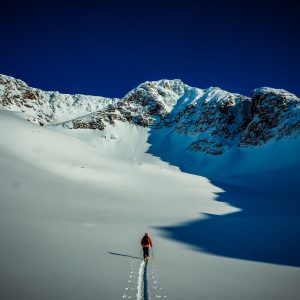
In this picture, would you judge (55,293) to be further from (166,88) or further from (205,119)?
(166,88)

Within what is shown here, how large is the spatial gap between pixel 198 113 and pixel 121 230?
84689mm

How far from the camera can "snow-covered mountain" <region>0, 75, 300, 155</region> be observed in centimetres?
7462

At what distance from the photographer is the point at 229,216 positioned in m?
24.2

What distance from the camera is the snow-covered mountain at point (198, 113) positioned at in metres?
74.6

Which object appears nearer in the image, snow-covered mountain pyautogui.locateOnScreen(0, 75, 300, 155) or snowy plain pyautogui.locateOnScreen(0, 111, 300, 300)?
snowy plain pyautogui.locateOnScreen(0, 111, 300, 300)

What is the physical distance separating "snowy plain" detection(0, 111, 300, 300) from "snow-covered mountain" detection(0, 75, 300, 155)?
24.9 meters

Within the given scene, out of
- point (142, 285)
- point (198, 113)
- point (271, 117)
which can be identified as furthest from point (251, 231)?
point (198, 113)

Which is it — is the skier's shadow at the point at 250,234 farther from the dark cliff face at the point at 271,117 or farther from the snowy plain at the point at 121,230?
the dark cliff face at the point at 271,117

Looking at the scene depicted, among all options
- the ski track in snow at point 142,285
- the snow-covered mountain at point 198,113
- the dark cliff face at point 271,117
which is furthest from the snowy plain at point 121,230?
the dark cliff face at point 271,117

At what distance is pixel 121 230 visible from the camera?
17047 millimetres

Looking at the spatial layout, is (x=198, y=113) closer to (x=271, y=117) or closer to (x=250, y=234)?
(x=271, y=117)

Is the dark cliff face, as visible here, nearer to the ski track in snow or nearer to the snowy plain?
the snowy plain

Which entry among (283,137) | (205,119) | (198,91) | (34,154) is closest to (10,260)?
(34,154)

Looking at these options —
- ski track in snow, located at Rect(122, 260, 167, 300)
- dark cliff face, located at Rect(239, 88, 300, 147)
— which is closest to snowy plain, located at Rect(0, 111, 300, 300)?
ski track in snow, located at Rect(122, 260, 167, 300)
